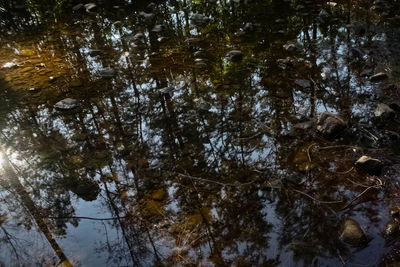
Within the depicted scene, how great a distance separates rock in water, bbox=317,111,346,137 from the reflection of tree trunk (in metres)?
2.94

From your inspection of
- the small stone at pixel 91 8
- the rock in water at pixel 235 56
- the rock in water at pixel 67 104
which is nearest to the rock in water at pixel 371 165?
the rock in water at pixel 235 56

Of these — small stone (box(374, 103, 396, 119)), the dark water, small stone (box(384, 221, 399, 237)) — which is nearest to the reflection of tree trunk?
the dark water

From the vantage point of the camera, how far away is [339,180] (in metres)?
2.70

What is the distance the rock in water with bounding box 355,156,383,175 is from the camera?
8.68 feet

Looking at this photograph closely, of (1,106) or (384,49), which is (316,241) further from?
(1,106)

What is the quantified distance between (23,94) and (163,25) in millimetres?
3642

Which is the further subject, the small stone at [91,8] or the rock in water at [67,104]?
the small stone at [91,8]

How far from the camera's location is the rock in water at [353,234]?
2.14 m

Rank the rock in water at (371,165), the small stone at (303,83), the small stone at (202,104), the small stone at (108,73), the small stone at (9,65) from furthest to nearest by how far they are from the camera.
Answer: the small stone at (9,65) < the small stone at (108,73) < the small stone at (303,83) < the small stone at (202,104) < the rock in water at (371,165)

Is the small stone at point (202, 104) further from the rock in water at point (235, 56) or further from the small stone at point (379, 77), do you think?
the small stone at point (379, 77)

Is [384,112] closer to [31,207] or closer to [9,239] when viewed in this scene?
[31,207]

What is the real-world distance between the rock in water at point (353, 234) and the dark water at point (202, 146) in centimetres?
5

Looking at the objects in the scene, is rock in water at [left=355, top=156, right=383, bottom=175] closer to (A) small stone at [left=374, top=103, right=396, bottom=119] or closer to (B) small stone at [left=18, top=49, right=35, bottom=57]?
(A) small stone at [left=374, top=103, right=396, bottom=119]

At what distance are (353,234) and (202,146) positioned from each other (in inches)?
71.8
